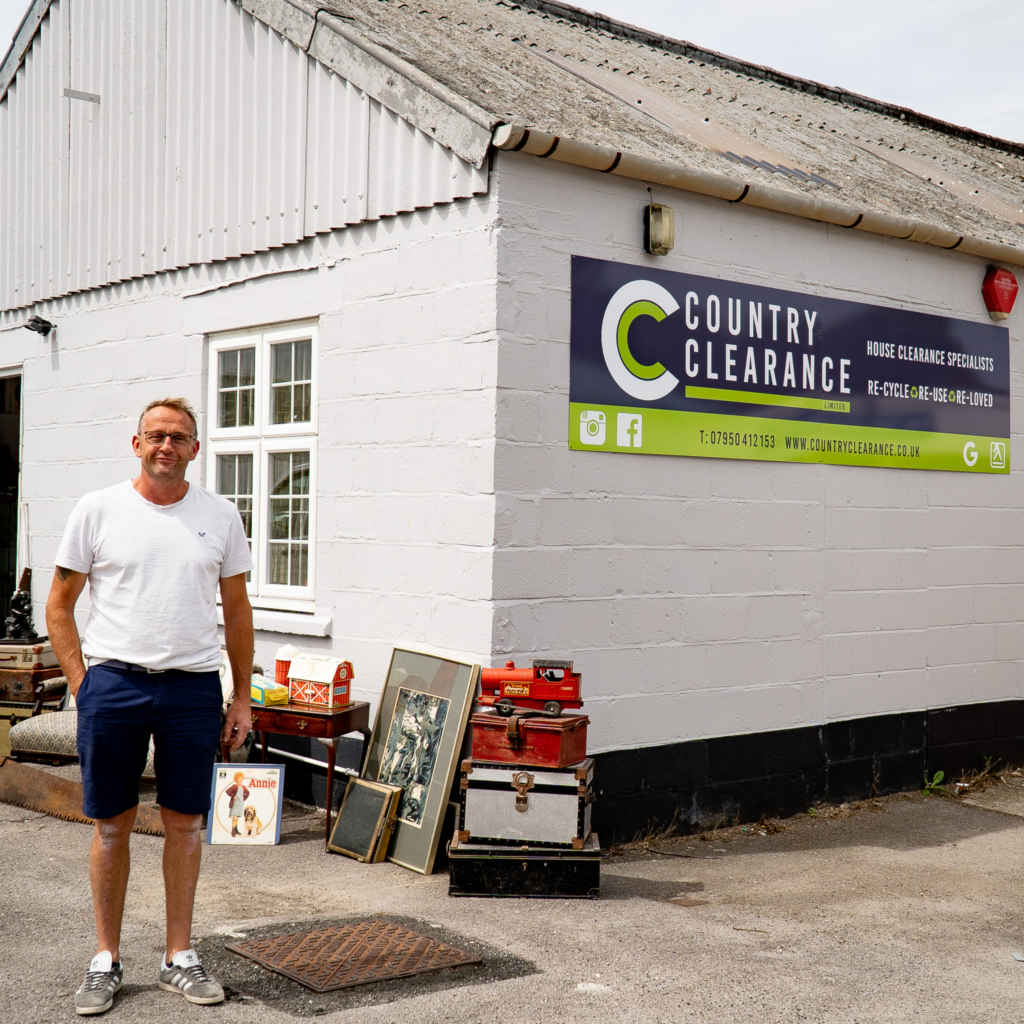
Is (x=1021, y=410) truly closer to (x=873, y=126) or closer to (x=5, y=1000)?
(x=873, y=126)

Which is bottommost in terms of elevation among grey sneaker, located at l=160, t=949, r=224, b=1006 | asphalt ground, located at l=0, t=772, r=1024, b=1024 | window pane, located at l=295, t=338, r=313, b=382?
asphalt ground, located at l=0, t=772, r=1024, b=1024

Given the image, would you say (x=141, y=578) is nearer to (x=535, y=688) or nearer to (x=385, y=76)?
(x=535, y=688)

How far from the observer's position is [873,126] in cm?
1206

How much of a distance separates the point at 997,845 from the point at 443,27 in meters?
6.00

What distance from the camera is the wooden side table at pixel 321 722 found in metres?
7.12

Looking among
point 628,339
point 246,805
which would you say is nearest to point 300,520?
point 246,805

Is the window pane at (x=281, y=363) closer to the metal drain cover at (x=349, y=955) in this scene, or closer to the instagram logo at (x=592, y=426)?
the instagram logo at (x=592, y=426)

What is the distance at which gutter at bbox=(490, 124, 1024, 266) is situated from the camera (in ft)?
22.1

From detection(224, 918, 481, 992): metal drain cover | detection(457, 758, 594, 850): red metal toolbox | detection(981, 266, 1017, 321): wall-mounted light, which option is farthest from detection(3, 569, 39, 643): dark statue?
detection(981, 266, 1017, 321): wall-mounted light

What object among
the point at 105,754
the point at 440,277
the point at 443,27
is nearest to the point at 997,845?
the point at 440,277

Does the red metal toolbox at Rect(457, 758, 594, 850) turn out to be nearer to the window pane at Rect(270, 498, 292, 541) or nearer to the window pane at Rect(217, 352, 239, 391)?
→ the window pane at Rect(270, 498, 292, 541)

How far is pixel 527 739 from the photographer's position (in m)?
6.33

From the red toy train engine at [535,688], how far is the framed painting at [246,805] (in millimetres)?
1441

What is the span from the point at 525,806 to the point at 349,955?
1300 millimetres
